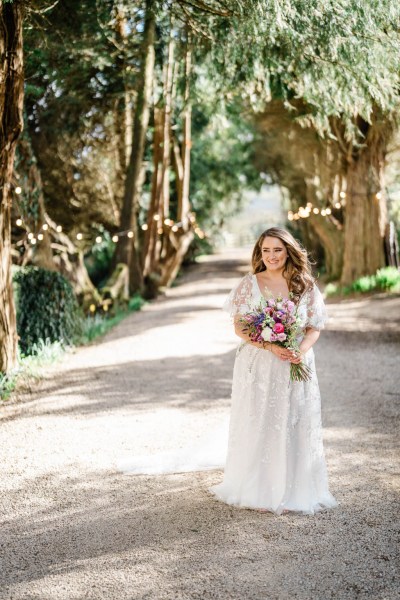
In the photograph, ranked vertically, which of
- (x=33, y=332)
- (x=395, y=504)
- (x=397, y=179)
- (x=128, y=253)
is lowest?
(x=395, y=504)

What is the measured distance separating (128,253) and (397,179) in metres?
9.95

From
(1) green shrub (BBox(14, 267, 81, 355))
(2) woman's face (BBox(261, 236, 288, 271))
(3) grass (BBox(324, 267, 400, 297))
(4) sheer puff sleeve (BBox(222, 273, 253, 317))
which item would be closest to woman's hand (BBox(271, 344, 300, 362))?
(4) sheer puff sleeve (BBox(222, 273, 253, 317))

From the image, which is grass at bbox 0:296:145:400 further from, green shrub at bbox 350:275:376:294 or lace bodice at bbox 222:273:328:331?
green shrub at bbox 350:275:376:294

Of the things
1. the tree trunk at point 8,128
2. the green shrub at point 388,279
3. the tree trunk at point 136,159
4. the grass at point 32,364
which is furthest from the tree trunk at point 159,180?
the tree trunk at point 8,128

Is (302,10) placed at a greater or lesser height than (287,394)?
greater

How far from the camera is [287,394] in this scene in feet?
14.7

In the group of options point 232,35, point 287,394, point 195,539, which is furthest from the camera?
point 232,35

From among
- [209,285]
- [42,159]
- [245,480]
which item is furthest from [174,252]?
[245,480]

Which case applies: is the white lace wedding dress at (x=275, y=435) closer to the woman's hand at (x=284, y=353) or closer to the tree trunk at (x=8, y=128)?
the woman's hand at (x=284, y=353)

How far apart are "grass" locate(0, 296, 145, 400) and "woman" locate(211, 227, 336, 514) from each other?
402 centimetres

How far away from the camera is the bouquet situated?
4281 millimetres

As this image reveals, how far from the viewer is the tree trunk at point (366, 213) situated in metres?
15.5

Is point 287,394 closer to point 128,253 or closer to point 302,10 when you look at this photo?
point 302,10

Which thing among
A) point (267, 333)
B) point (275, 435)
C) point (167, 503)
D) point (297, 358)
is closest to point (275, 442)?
point (275, 435)
